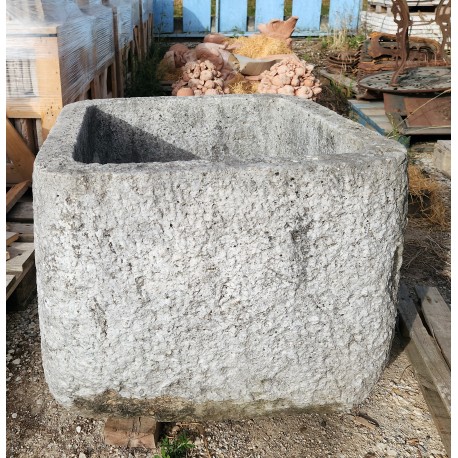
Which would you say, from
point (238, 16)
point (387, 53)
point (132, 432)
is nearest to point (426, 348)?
point (132, 432)

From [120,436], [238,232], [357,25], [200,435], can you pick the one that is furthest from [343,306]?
[357,25]

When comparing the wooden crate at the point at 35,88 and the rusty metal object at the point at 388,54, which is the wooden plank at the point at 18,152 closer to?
the wooden crate at the point at 35,88

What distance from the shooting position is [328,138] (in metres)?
1.95

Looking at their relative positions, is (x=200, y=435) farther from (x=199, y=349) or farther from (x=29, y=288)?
(x=29, y=288)

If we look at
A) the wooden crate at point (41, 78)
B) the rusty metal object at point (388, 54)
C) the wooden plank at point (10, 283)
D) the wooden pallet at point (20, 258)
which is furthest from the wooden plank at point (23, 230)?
the rusty metal object at point (388, 54)

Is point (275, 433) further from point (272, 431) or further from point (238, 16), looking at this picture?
point (238, 16)

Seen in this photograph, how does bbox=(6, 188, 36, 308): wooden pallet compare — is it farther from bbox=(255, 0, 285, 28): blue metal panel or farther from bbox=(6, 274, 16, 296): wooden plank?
bbox=(255, 0, 285, 28): blue metal panel

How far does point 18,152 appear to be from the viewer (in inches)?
120

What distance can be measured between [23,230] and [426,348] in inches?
78.6

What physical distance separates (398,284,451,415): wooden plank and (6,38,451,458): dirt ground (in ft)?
0.38

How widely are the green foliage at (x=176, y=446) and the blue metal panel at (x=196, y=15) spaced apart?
7.67 metres

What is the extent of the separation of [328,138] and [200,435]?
3.67 feet

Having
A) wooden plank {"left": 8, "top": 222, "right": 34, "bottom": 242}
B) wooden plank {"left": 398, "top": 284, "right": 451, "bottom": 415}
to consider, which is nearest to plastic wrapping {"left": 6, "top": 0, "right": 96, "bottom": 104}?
wooden plank {"left": 8, "top": 222, "right": 34, "bottom": 242}

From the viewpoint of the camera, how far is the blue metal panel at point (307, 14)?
332 inches
